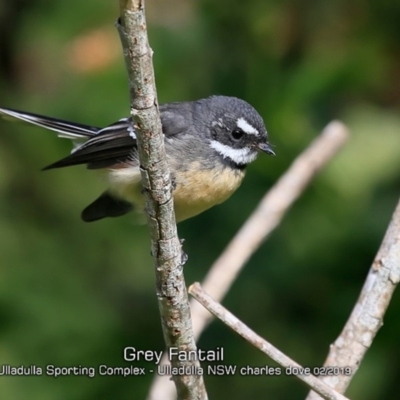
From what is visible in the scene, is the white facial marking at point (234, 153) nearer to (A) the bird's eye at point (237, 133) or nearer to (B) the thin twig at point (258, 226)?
(A) the bird's eye at point (237, 133)

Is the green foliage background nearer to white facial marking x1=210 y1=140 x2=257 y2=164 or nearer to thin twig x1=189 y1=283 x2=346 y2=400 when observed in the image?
white facial marking x1=210 y1=140 x2=257 y2=164

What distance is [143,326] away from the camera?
457 centimetres

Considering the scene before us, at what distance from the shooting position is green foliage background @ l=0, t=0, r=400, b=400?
435 cm

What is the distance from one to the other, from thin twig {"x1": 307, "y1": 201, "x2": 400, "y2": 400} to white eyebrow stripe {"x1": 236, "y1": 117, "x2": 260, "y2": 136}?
1160 millimetres

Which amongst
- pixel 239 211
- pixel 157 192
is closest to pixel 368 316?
pixel 157 192

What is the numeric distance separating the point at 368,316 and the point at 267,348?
1.76ft

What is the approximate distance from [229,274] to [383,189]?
151 cm

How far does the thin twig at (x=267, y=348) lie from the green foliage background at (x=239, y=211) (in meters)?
1.77

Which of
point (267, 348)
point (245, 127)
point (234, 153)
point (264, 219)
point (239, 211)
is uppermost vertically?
point (245, 127)

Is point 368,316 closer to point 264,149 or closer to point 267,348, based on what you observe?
point 267,348

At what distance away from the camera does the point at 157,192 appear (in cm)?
249

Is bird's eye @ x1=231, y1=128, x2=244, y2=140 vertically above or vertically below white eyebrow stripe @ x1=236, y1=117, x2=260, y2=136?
below

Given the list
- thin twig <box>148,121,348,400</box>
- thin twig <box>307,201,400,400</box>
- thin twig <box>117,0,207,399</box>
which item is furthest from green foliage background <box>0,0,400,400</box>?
thin twig <box>117,0,207,399</box>

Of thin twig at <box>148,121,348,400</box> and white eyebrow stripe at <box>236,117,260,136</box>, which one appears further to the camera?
white eyebrow stripe at <box>236,117,260,136</box>
